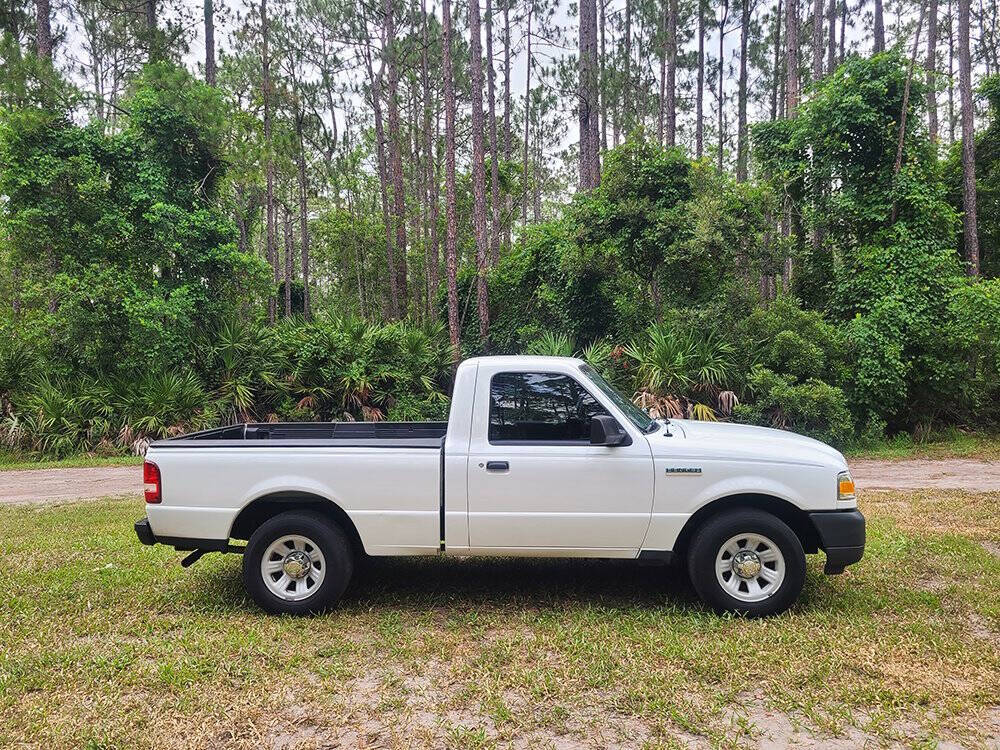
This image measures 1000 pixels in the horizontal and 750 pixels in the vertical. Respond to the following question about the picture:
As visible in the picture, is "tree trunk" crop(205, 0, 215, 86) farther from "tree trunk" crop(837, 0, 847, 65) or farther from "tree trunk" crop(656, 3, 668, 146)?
"tree trunk" crop(837, 0, 847, 65)

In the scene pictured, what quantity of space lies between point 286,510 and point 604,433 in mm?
2442

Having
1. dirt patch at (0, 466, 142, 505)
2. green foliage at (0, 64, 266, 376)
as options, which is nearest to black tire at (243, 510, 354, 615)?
dirt patch at (0, 466, 142, 505)

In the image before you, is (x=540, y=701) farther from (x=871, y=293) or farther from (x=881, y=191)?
(x=881, y=191)

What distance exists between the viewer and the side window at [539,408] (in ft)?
15.3

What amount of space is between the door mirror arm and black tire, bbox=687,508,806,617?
87 centimetres

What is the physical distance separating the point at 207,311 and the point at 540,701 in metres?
13.7

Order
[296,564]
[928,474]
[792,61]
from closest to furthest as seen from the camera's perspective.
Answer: [296,564], [928,474], [792,61]

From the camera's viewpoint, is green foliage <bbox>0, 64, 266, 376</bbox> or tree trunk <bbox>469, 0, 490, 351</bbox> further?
tree trunk <bbox>469, 0, 490, 351</bbox>

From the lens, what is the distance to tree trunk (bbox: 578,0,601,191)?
16.5 meters

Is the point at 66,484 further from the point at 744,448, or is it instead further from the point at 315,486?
the point at 744,448

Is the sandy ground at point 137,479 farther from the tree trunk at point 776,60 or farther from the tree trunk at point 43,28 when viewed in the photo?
the tree trunk at point 776,60

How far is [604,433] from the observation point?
175 inches

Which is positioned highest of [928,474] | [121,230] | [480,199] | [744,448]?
[480,199]

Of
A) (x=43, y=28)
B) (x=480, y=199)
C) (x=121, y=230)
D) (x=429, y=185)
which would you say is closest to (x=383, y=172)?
(x=429, y=185)
